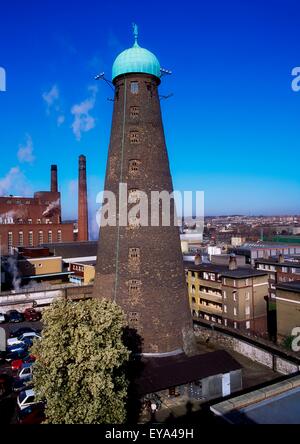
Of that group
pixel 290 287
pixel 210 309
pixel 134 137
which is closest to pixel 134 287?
pixel 134 137

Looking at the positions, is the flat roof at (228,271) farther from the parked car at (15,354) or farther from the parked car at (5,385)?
the parked car at (5,385)

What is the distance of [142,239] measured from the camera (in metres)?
21.1

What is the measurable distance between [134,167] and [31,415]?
46.3 ft

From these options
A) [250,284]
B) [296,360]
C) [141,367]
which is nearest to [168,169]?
[141,367]

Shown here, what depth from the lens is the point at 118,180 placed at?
A: 71.3ft

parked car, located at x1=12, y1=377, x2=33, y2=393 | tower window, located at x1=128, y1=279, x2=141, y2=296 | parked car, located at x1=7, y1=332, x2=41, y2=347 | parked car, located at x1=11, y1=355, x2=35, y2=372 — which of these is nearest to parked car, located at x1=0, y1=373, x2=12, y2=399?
parked car, located at x1=12, y1=377, x2=33, y2=393

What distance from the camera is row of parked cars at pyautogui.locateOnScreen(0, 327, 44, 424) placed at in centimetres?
1759

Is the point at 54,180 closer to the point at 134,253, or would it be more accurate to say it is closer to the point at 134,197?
the point at 134,197

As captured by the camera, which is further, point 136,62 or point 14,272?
point 14,272

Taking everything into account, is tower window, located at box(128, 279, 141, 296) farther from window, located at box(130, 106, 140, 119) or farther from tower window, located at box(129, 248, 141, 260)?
window, located at box(130, 106, 140, 119)

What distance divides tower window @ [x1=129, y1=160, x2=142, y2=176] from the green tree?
360 inches

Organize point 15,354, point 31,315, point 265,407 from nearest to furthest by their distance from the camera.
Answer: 1. point 265,407
2. point 15,354
3. point 31,315

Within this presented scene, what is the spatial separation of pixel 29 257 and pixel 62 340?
40.7 metres

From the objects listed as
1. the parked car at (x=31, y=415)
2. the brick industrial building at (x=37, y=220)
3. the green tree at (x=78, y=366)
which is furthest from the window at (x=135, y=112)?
the brick industrial building at (x=37, y=220)
